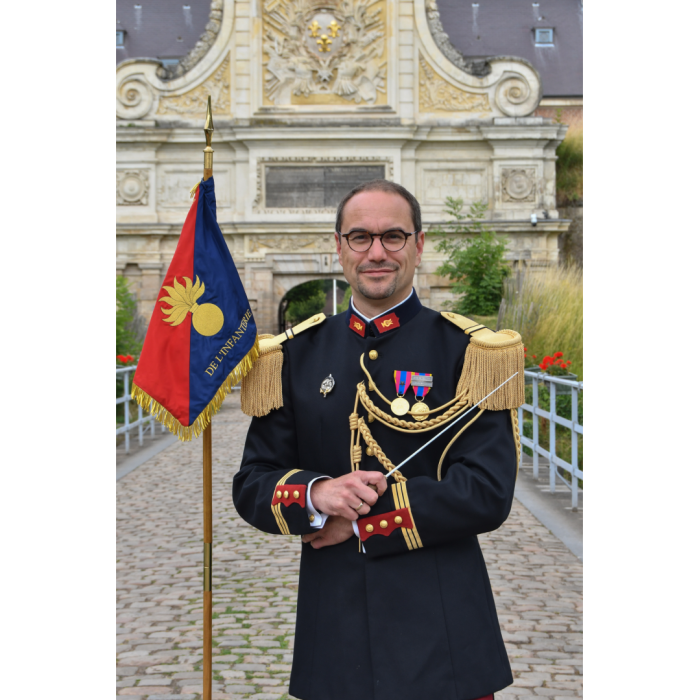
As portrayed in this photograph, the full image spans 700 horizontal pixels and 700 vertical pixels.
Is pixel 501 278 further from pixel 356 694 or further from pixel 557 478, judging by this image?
pixel 356 694

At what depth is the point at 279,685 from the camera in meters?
3.71

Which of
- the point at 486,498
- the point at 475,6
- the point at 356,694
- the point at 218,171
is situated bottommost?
the point at 356,694

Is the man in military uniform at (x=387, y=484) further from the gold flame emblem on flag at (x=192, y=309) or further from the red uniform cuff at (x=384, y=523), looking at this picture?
the gold flame emblem on flag at (x=192, y=309)

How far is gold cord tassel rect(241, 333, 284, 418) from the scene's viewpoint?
226 centimetres

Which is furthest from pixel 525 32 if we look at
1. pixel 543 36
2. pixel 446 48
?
pixel 446 48

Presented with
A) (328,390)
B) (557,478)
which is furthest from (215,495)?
(328,390)

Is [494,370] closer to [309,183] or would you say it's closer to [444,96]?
[309,183]

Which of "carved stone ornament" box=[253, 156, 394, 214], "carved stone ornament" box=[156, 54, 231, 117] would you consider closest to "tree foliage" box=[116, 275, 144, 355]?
"carved stone ornament" box=[253, 156, 394, 214]

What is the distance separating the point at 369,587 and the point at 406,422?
0.48 m

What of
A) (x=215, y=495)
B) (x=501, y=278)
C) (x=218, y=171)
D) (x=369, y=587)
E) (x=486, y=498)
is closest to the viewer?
(x=486, y=498)

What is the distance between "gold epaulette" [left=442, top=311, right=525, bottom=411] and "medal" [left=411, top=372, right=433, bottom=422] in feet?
0.32

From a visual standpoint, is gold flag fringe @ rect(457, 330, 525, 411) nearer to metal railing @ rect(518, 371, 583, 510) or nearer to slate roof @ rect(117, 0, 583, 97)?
metal railing @ rect(518, 371, 583, 510)

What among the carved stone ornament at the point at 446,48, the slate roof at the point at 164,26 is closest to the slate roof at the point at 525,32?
the carved stone ornament at the point at 446,48

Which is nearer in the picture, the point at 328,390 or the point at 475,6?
the point at 328,390
